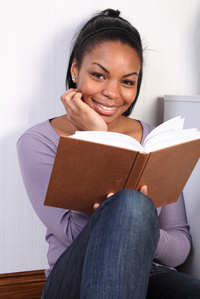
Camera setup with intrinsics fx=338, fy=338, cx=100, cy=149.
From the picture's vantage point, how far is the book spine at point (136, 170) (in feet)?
2.29

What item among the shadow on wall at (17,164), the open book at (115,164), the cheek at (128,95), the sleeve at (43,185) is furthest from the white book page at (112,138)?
the shadow on wall at (17,164)

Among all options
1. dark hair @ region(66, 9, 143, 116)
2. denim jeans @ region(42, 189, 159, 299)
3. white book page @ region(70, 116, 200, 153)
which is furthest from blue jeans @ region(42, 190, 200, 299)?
dark hair @ region(66, 9, 143, 116)

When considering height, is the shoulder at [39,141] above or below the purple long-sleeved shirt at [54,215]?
above

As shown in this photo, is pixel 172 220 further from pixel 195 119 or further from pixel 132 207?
pixel 132 207

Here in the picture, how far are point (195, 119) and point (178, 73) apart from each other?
1.22ft

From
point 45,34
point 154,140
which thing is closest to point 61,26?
point 45,34

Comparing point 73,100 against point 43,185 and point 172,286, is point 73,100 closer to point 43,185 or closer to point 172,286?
point 43,185

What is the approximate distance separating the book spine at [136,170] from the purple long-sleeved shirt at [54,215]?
264 mm

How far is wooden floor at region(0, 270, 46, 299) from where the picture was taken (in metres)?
1.33

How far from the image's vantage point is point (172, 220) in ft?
3.63

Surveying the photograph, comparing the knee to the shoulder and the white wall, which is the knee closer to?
the shoulder

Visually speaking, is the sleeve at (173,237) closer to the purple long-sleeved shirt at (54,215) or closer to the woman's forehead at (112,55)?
the purple long-sleeved shirt at (54,215)

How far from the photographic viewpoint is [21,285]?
53.3 inches

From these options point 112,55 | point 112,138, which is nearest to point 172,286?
point 112,138
